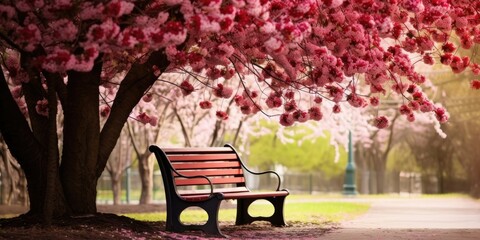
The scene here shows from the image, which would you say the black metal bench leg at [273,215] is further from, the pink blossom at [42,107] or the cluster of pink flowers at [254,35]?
the pink blossom at [42,107]

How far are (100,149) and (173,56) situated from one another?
179 centimetres

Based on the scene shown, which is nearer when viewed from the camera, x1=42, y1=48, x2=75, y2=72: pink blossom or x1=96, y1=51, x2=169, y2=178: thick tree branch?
x1=42, y1=48, x2=75, y2=72: pink blossom

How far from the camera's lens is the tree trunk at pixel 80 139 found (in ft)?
41.5

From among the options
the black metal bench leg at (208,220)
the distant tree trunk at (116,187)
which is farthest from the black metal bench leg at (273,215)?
the distant tree trunk at (116,187)

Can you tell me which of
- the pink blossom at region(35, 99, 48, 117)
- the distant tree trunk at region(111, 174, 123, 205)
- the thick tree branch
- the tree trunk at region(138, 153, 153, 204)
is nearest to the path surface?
the thick tree branch

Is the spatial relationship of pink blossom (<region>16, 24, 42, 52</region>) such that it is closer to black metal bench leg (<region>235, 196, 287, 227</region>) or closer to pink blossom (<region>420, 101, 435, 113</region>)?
black metal bench leg (<region>235, 196, 287, 227</region>)

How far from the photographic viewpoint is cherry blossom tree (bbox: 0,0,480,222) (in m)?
10.2

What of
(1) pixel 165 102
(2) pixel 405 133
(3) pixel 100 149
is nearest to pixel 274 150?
(2) pixel 405 133

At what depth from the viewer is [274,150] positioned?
183 feet

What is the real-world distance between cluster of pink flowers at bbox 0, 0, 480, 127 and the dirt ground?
1921mm

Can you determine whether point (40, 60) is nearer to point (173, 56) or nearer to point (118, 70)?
point (173, 56)

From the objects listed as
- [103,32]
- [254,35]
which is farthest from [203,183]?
[103,32]

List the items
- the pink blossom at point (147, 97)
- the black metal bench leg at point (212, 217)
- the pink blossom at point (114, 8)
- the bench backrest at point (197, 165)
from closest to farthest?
1. the pink blossom at point (114, 8)
2. the black metal bench leg at point (212, 217)
3. the bench backrest at point (197, 165)
4. the pink blossom at point (147, 97)

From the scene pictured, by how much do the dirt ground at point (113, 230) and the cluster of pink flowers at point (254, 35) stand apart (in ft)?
6.30
